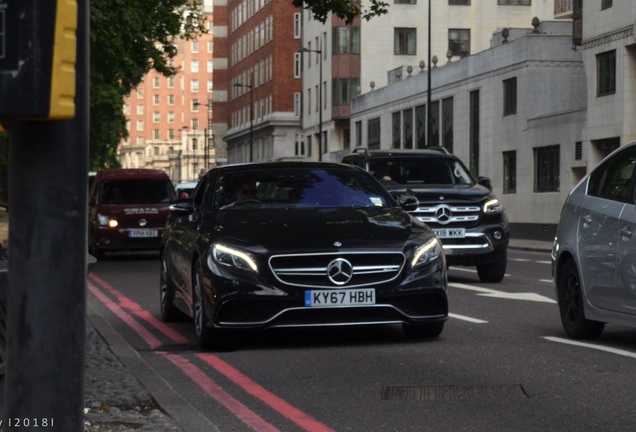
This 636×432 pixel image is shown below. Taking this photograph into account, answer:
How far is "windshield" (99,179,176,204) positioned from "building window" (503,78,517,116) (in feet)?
90.0

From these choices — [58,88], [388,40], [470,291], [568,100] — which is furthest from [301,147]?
[58,88]

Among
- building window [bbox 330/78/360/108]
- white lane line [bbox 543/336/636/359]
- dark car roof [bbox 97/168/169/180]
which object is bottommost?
white lane line [bbox 543/336/636/359]

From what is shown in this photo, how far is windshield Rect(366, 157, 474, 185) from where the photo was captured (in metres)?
21.7

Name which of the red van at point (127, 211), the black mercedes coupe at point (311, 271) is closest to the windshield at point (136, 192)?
the red van at point (127, 211)

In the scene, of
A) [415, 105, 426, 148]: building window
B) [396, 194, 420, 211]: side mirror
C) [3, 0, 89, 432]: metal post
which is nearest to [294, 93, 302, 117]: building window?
[415, 105, 426, 148]: building window

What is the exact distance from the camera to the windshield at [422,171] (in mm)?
21734

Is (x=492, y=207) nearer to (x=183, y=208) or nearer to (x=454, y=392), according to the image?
(x=183, y=208)

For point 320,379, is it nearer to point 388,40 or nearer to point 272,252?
point 272,252

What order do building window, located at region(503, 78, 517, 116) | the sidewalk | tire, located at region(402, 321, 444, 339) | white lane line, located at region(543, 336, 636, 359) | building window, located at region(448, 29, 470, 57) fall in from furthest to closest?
building window, located at region(448, 29, 470, 57) < building window, located at region(503, 78, 517, 116) < tire, located at region(402, 321, 444, 339) < white lane line, located at region(543, 336, 636, 359) < the sidewalk

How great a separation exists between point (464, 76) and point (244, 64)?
64448 mm

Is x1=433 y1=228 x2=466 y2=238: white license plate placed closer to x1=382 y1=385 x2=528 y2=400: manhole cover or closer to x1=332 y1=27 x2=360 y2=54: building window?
x1=382 y1=385 x2=528 y2=400: manhole cover

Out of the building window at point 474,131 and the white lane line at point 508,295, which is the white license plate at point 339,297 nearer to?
the white lane line at point 508,295

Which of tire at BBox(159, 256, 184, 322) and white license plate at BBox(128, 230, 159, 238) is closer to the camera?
tire at BBox(159, 256, 184, 322)

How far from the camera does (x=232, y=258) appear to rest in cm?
1105
